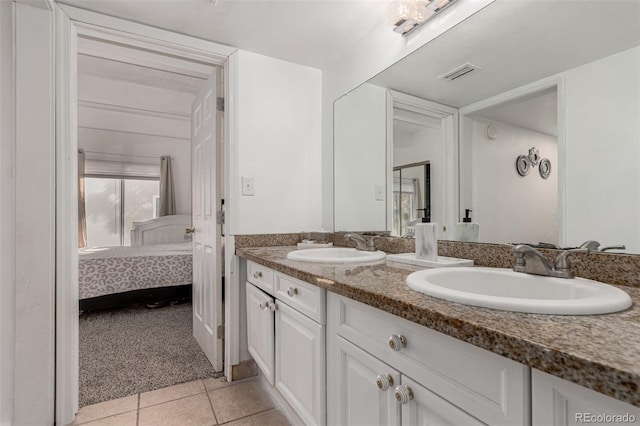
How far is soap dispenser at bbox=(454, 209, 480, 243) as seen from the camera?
1276 mm

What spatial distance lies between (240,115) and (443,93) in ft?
3.93

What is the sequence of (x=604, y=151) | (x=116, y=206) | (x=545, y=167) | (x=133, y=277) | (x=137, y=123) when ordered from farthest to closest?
(x=116, y=206) < (x=137, y=123) < (x=133, y=277) < (x=545, y=167) < (x=604, y=151)

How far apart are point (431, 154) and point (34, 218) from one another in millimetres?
1878

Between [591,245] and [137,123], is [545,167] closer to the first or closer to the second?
[591,245]

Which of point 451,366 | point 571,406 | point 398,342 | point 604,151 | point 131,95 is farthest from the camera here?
point 131,95

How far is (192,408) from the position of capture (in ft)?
5.41

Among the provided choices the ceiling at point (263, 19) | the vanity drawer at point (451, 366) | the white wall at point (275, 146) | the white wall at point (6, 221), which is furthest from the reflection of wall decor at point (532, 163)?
the white wall at point (6, 221)

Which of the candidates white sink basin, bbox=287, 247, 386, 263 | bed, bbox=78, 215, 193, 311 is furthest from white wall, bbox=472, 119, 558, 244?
bed, bbox=78, 215, 193, 311

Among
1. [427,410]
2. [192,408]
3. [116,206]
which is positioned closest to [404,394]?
[427,410]

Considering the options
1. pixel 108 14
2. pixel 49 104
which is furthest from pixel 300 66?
pixel 49 104

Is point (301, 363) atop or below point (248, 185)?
below

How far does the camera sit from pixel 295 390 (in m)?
Result: 1.28

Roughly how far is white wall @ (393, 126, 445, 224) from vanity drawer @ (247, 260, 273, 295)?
0.82 meters

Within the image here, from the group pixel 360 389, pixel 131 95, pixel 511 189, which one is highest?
pixel 131 95
